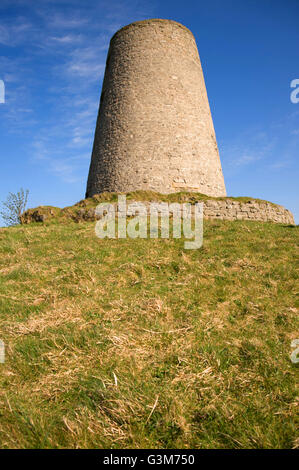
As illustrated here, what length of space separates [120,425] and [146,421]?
236 mm

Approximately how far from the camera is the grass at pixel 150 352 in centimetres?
248

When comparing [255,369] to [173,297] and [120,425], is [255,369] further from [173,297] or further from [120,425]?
[173,297]

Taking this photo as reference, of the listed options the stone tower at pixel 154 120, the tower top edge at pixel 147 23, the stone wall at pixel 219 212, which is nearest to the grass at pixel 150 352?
the stone wall at pixel 219 212

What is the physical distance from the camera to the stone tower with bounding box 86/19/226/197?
15547 millimetres

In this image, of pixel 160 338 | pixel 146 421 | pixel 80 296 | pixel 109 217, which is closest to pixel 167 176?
pixel 109 217

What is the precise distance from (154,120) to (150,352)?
14.5 metres

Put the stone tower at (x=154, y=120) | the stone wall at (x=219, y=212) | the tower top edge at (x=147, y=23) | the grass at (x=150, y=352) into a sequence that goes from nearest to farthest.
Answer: the grass at (x=150, y=352)
the stone wall at (x=219, y=212)
the stone tower at (x=154, y=120)
the tower top edge at (x=147, y=23)

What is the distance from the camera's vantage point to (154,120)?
15.7 m

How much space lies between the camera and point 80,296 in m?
5.35

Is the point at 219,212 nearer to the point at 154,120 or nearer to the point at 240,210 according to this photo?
the point at 240,210

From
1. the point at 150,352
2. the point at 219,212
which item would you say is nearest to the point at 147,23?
the point at 219,212

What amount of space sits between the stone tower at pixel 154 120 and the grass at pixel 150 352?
9403 millimetres

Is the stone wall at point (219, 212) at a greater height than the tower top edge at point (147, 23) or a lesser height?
lesser

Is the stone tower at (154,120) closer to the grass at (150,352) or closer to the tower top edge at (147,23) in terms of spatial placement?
the tower top edge at (147,23)
